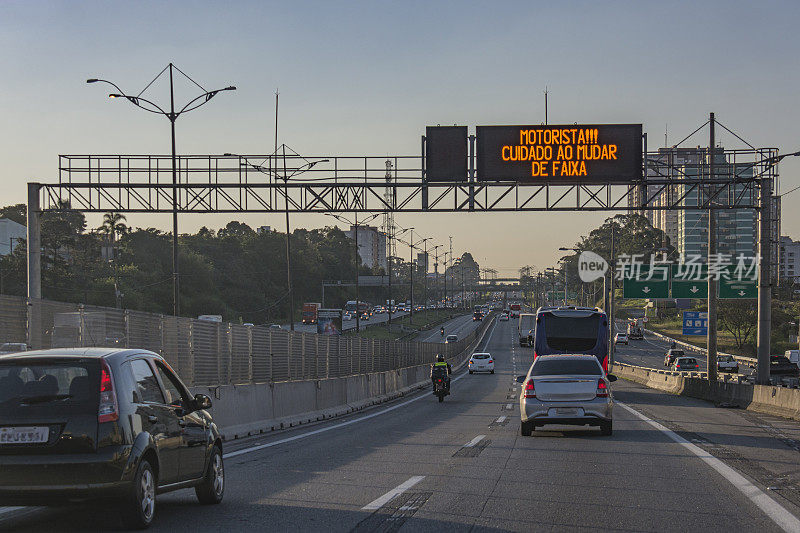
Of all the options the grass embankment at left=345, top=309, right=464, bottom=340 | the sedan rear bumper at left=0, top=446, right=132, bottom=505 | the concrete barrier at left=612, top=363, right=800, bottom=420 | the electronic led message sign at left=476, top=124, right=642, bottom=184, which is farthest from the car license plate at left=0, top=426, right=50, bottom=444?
the grass embankment at left=345, top=309, right=464, bottom=340

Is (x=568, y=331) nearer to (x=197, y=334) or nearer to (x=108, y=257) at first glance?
(x=197, y=334)

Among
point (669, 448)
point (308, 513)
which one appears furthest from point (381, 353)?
point (308, 513)

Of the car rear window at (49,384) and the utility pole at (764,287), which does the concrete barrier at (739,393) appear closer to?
the utility pole at (764,287)

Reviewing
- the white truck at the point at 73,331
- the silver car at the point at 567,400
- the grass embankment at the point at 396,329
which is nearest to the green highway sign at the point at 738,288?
the silver car at the point at 567,400

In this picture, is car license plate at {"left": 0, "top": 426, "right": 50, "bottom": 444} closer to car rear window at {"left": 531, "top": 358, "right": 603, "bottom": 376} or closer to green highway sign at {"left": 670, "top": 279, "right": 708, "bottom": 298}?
car rear window at {"left": 531, "top": 358, "right": 603, "bottom": 376}

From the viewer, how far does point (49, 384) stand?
342 inches

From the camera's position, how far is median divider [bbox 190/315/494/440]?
21516 millimetres

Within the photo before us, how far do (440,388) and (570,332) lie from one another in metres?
5.35

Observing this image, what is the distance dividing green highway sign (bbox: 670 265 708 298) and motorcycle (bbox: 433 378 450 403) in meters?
30.0

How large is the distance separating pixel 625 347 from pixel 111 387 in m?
109

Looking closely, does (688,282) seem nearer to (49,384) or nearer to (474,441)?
(474,441)

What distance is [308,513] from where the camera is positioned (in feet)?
33.5

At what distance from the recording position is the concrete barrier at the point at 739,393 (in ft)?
91.2

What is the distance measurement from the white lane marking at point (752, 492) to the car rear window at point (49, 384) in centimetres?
638
